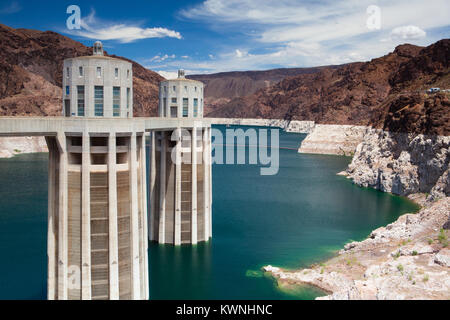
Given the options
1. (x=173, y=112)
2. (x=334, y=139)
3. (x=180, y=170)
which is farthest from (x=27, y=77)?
(x=180, y=170)

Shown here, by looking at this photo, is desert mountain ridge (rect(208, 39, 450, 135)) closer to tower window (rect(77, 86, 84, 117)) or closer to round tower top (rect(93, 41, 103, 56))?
round tower top (rect(93, 41, 103, 56))

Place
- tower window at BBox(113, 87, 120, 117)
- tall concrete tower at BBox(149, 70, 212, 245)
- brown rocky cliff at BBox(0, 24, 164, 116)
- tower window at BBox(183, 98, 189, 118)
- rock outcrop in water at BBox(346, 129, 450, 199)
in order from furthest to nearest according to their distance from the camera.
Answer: brown rocky cliff at BBox(0, 24, 164, 116) → rock outcrop in water at BBox(346, 129, 450, 199) → tower window at BBox(183, 98, 189, 118) → tall concrete tower at BBox(149, 70, 212, 245) → tower window at BBox(113, 87, 120, 117)

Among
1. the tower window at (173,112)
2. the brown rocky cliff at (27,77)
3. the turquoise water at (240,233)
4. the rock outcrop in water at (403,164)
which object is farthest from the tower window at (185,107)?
the brown rocky cliff at (27,77)

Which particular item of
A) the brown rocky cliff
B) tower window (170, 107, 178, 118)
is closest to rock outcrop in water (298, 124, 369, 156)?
the brown rocky cliff

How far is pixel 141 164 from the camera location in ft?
78.9

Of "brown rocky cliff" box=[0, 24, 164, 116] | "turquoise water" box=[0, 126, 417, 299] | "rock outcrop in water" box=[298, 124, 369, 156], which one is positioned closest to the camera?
"turquoise water" box=[0, 126, 417, 299]

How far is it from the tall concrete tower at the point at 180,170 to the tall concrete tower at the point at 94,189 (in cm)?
1200

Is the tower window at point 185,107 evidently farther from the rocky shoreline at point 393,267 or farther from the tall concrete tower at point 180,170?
the rocky shoreline at point 393,267

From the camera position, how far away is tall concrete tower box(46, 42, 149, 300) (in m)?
21.9

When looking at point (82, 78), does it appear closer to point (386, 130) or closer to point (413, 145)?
point (413, 145)

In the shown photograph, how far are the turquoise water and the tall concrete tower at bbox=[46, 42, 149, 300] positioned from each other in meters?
5.30

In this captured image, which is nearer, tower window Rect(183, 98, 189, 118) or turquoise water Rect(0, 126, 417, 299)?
turquoise water Rect(0, 126, 417, 299)

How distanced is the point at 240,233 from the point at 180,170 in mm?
9428

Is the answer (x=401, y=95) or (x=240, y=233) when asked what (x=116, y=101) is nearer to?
(x=240, y=233)
